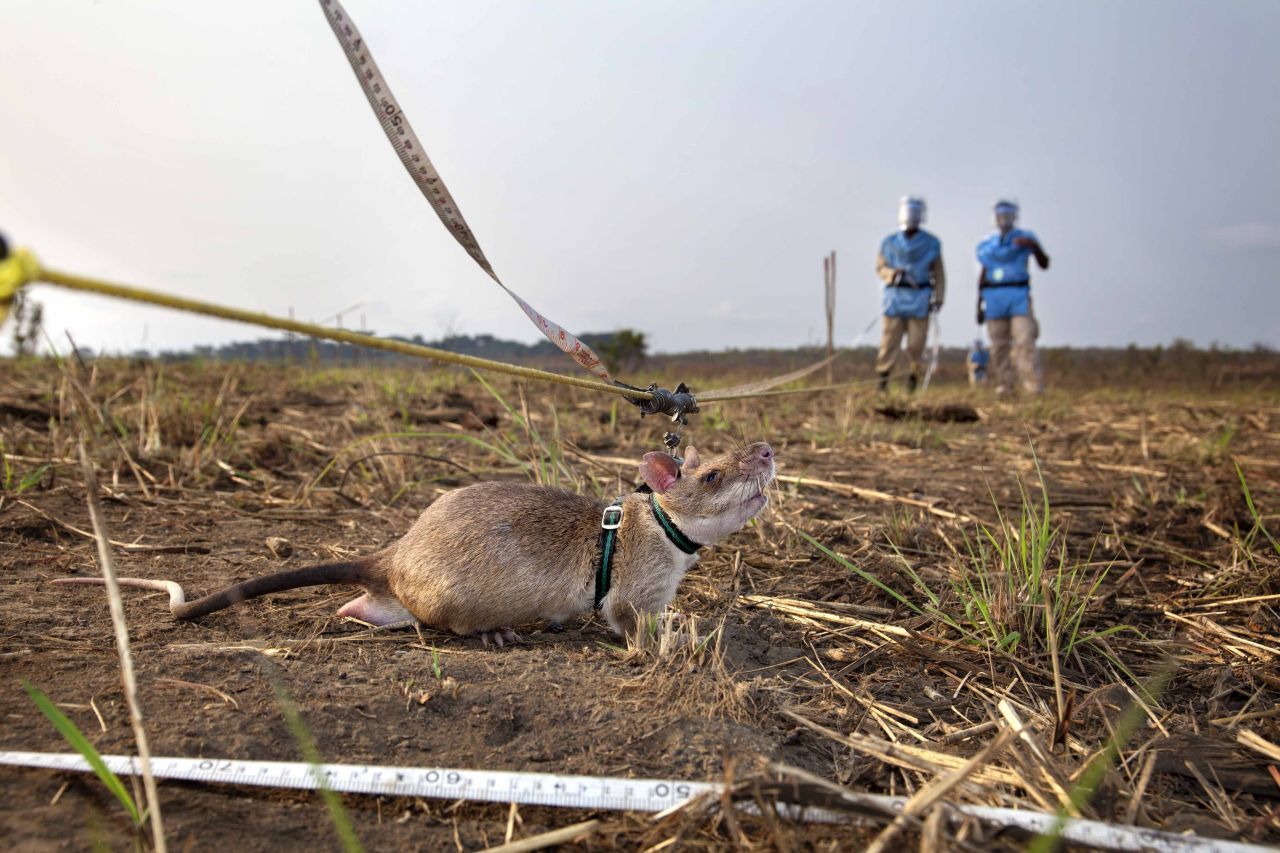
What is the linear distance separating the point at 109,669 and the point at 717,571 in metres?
2.19

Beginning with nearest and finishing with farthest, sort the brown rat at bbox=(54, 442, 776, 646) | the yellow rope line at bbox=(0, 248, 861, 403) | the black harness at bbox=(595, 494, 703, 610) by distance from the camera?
the yellow rope line at bbox=(0, 248, 861, 403) < the brown rat at bbox=(54, 442, 776, 646) < the black harness at bbox=(595, 494, 703, 610)

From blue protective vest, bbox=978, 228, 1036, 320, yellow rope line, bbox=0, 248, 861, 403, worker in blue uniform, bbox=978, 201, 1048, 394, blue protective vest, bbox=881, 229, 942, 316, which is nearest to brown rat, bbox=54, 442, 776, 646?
yellow rope line, bbox=0, 248, 861, 403

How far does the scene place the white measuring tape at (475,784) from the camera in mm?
1531

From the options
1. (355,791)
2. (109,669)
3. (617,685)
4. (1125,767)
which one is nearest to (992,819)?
(1125,767)

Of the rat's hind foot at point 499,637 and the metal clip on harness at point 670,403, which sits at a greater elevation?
the metal clip on harness at point 670,403

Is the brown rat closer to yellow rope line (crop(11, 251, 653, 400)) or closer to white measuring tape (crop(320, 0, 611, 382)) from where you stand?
white measuring tape (crop(320, 0, 611, 382))

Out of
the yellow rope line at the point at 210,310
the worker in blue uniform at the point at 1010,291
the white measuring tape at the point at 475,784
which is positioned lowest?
the white measuring tape at the point at 475,784

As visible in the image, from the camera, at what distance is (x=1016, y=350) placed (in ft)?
43.6

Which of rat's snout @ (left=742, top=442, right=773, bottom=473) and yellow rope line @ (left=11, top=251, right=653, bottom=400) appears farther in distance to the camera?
rat's snout @ (left=742, top=442, right=773, bottom=473)

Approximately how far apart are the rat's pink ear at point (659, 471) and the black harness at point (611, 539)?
87mm

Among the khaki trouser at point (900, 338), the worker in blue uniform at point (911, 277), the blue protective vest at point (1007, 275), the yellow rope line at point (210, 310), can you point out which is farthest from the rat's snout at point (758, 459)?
the blue protective vest at point (1007, 275)

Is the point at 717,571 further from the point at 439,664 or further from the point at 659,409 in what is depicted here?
the point at 439,664

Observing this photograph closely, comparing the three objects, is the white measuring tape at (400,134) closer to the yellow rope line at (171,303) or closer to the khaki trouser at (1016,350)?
the yellow rope line at (171,303)

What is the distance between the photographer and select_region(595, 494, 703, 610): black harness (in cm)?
281
